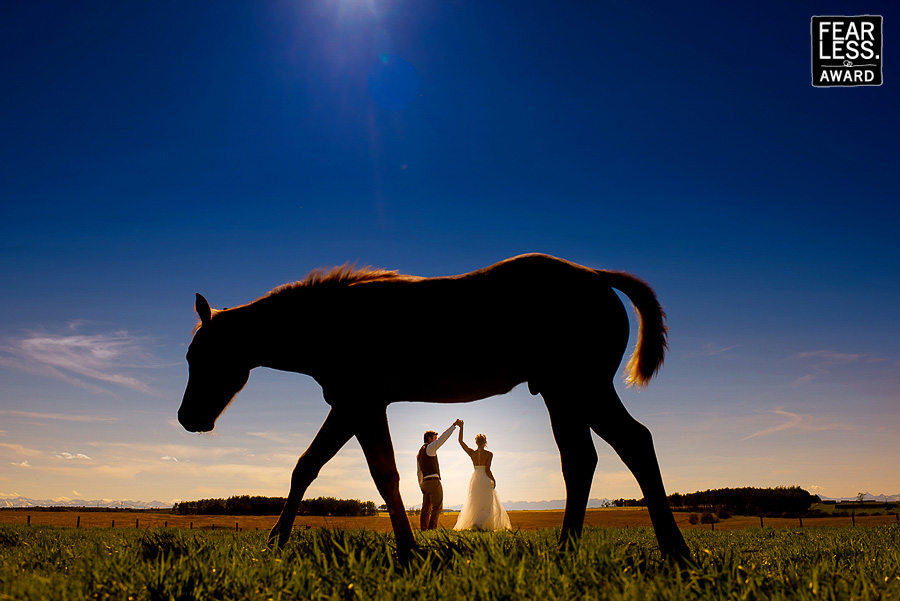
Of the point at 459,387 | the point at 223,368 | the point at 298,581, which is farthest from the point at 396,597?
the point at 223,368

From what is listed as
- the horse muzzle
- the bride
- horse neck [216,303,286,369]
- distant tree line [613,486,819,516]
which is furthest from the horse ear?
distant tree line [613,486,819,516]

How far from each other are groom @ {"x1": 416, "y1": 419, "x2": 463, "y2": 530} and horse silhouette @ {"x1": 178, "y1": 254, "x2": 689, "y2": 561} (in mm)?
6380

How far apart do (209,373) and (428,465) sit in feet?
21.8

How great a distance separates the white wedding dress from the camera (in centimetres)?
1185

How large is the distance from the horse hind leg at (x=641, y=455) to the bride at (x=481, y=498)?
7.56 meters

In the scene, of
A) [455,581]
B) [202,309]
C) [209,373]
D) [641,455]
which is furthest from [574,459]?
[202,309]

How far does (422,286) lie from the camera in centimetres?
486

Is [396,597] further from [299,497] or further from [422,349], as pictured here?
[299,497]

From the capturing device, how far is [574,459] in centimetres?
469

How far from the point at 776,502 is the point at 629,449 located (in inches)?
1963

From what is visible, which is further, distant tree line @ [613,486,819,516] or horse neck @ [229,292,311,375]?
distant tree line @ [613,486,819,516]

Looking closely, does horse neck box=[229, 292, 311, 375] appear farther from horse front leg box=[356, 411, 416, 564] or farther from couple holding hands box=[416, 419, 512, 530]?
couple holding hands box=[416, 419, 512, 530]

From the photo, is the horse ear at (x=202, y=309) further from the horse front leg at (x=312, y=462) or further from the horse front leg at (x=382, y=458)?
the horse front leg at (x=382, y=458)

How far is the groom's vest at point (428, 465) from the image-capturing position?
11281mm
